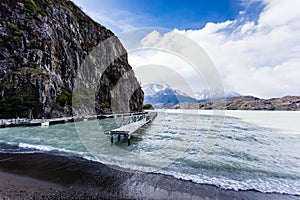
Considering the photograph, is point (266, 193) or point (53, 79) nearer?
point (266, 193)

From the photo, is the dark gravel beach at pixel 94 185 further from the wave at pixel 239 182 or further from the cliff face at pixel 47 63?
the cliff face at pixel 47 63

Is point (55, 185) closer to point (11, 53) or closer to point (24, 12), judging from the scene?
point (11, 53)

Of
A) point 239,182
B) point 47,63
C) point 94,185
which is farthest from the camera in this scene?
point 47,63

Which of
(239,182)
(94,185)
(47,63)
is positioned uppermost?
(47,63)

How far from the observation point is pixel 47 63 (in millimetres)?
43656

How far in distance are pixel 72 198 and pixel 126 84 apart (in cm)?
8028

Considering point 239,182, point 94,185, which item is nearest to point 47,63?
point 94,185

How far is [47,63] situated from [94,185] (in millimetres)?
45607

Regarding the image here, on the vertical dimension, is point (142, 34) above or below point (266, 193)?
above

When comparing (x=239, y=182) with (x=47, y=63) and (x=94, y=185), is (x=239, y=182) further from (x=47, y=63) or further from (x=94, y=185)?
(x=47, y=63)

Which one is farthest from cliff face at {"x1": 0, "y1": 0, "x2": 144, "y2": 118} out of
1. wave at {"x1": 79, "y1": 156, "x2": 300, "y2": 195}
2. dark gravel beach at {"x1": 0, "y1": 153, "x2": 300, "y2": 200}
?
wave at {"x1": 79, "y1": 156, "x2": 300, "y2": 195}

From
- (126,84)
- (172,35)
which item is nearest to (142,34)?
(172,35)

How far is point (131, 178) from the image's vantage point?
8.17 metres

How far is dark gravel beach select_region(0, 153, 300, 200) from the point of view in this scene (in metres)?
6.58
